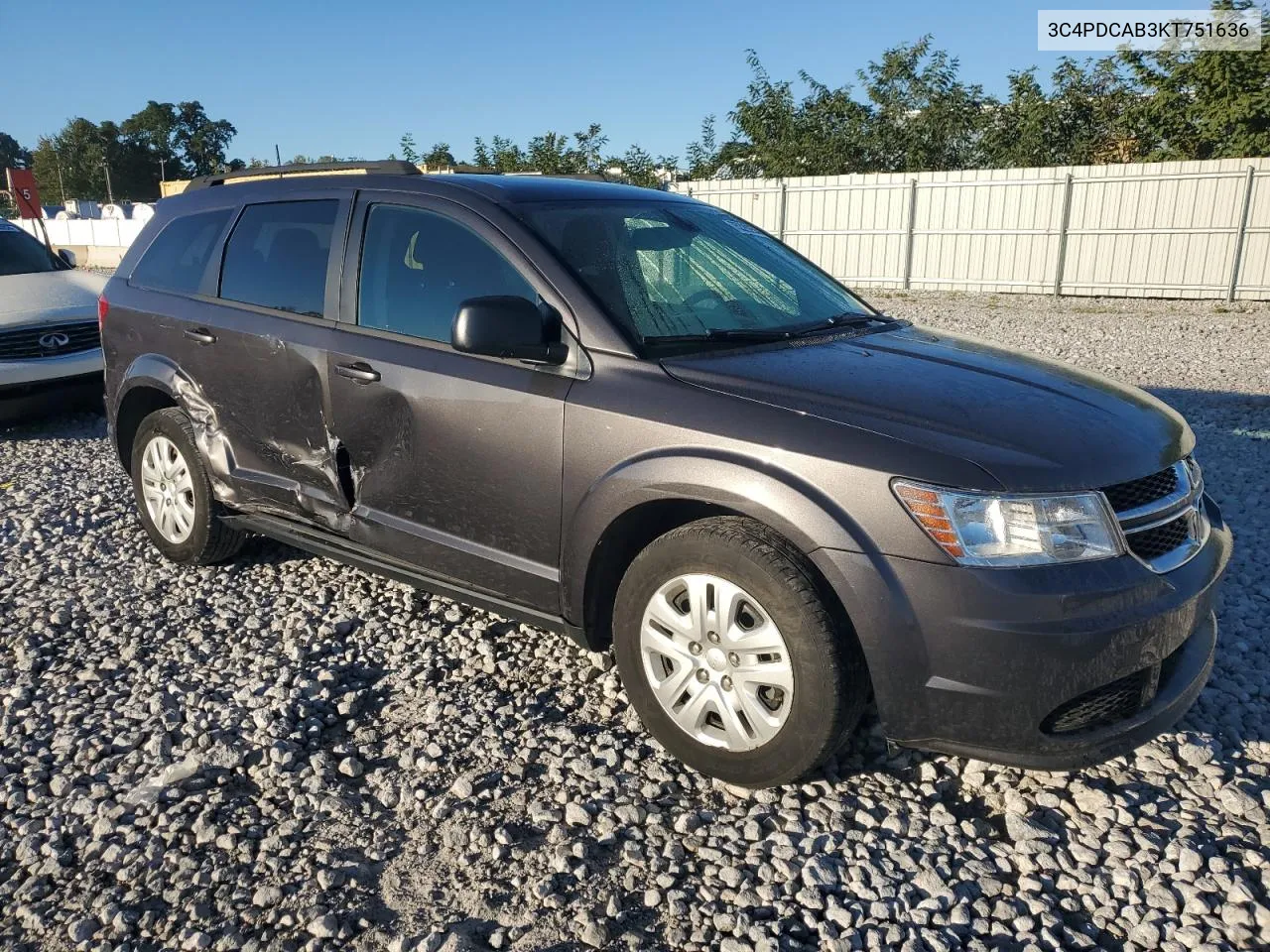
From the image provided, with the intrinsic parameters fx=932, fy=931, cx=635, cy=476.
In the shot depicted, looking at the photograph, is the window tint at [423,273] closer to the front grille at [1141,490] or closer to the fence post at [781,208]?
the front grille at [1141,490]

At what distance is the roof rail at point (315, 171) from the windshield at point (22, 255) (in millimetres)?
4841

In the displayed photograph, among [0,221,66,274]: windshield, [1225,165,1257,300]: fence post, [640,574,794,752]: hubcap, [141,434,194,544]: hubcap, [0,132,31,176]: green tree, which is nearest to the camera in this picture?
[640,574,794,752]: hubcap

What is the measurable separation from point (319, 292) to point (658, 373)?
168 centimetres

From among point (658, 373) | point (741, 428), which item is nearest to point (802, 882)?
point (741, 428)

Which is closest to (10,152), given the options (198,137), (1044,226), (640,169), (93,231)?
(198,137)

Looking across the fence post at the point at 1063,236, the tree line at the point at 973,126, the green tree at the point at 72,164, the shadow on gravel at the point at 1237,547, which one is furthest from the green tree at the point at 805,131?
the green tree at the point at 72,164

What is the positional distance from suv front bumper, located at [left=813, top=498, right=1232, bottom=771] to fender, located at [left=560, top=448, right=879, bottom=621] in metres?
0.08

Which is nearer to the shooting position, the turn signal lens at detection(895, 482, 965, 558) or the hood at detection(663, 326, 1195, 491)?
the turn signal lens at detection(895, 482, 965, 558)

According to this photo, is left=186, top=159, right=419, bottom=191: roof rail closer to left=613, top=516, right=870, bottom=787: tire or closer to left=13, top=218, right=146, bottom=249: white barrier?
left=613, top=516, right=870, bottom=787: tire

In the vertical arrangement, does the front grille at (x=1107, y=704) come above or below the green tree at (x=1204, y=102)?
below

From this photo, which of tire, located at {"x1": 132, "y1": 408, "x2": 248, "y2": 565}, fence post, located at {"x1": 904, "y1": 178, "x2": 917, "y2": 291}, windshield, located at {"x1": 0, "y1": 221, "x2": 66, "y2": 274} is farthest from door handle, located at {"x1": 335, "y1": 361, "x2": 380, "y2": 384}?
fence post, located at {"x1": 904, "y1": 178, "x2": 917, "y2": 291}

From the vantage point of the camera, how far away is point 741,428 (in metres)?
2.68

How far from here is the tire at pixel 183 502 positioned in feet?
14.5

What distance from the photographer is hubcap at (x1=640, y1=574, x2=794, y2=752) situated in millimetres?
2682
